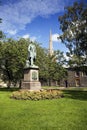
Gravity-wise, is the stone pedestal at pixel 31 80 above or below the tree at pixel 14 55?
below

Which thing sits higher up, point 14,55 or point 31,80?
point 14,55

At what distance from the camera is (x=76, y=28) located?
30516 millimetres

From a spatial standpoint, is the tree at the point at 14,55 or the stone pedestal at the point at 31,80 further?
the tree at the point at 14,55

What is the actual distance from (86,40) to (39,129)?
23.3 metres

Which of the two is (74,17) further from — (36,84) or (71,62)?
(36,84)

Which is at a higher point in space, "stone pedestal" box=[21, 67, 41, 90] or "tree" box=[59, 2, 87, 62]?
"tree" box=[59, 2, 87, 62]

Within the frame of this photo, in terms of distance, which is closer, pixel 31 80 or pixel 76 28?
pixel 31 80

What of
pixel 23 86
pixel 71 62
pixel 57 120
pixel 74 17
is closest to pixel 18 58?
pixel 71 62

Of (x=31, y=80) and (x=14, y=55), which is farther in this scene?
(x=14, y=55)

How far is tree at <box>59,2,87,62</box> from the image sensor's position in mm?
29750

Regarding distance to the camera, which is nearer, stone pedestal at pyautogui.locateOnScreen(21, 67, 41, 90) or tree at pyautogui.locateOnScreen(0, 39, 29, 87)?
stone pedestal at pyautogui.locateOnScreen(21, 67, 41, 90)

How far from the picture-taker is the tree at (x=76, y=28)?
2975cm

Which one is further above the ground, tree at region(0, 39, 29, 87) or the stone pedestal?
tree at region(0, 39, 29, 87)

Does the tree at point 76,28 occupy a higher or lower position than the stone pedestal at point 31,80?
higher
